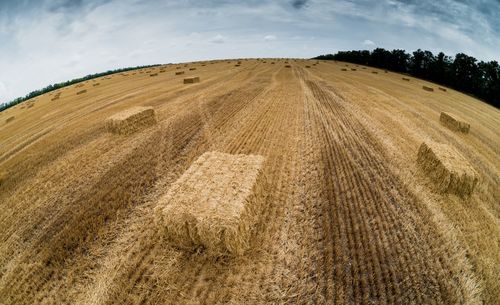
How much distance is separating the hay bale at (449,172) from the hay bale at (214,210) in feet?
20.7

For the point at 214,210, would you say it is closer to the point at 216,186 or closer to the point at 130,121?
the point at 216,186

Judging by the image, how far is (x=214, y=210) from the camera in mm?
6047

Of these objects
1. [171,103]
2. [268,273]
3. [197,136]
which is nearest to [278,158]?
[197,136]

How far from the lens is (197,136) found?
13.4 meters

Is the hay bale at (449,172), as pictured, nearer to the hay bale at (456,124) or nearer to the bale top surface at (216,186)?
the bale top surface at (216,186)

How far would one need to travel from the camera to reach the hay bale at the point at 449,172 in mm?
8281

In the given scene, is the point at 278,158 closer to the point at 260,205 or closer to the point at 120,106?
the point at 260,205

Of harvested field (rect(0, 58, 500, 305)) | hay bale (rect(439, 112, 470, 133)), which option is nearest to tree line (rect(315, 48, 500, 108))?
hay bale (rect(439, 112, 470, 133))

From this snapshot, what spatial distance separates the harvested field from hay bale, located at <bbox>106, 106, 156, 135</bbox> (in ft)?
1.21

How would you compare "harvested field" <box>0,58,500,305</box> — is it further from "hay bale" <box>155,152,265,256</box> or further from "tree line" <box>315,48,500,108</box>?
"tree line" <box>315,48,500,108</box>

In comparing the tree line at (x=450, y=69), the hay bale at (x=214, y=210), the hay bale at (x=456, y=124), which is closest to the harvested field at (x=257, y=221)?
the hay bale at (x=214, y=210)

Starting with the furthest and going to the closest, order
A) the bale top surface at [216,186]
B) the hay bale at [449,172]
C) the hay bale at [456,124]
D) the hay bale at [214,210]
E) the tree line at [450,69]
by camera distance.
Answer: the tree line at [450,69], the hay bale at [456,124], the hay bale at [449,172], the bale top surface at [216,186], the hay bale at [214,210]

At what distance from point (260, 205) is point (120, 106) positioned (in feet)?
62.0

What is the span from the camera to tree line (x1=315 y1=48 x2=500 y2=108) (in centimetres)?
5278
